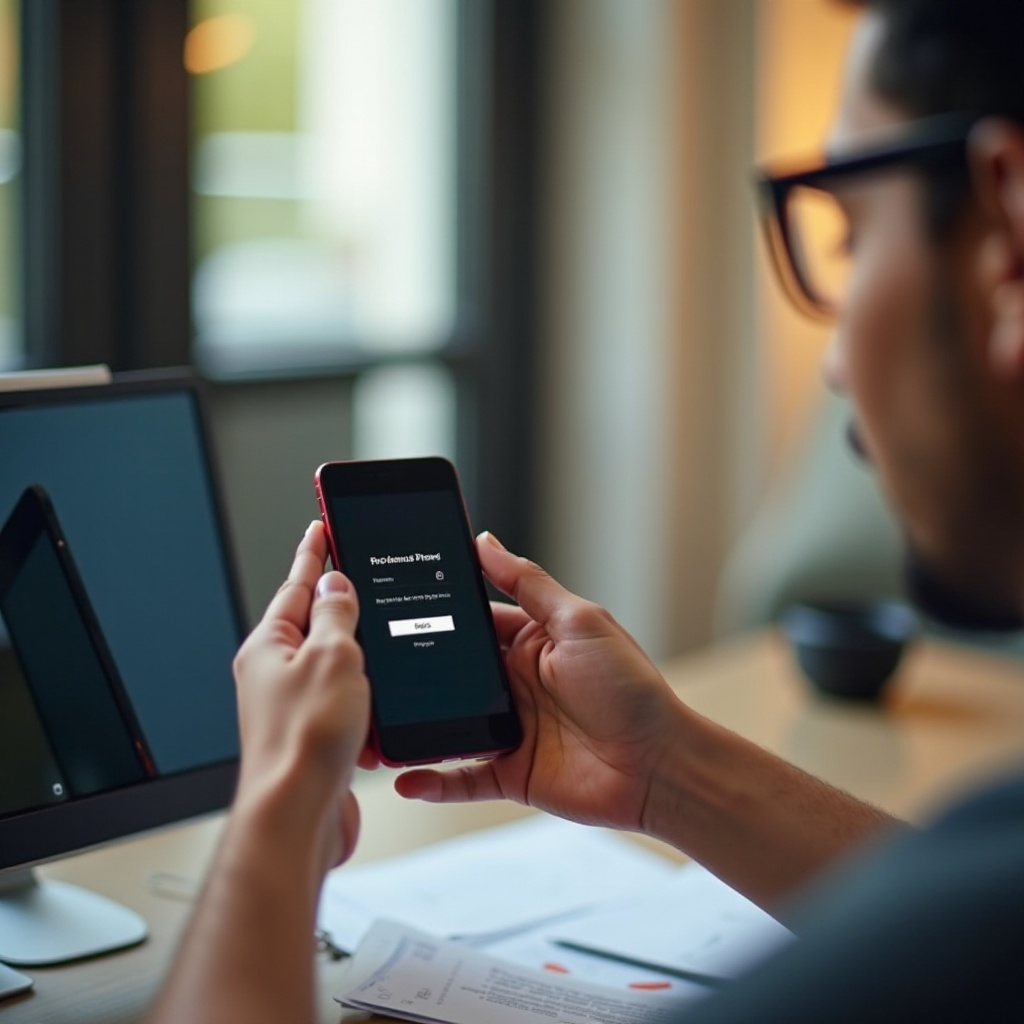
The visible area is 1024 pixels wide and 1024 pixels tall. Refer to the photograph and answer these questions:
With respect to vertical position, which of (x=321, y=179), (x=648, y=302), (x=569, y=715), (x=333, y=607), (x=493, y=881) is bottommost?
(x=493, y=881)

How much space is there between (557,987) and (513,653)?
0.23 m

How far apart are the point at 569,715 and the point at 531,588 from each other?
90mm

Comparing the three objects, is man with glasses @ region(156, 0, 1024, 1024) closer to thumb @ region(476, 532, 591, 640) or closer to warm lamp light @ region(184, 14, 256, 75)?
thumb @ region(476, 532, 591, 640)

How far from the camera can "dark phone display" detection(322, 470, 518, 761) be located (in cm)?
94

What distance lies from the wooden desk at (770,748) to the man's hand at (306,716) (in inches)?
10.9

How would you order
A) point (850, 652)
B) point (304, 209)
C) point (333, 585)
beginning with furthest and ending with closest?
point (304, 209) → point (850, 652) → point (333, 585)

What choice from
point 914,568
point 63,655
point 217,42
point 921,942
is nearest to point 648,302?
point 217,42

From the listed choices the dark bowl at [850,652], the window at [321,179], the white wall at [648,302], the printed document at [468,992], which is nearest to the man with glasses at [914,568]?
the printed document at [468,992]

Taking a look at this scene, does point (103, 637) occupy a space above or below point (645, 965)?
above

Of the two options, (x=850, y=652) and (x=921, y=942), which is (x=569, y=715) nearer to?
(x=921, y=942)

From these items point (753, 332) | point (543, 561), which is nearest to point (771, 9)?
point (753, 332)

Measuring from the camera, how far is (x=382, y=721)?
93 cm

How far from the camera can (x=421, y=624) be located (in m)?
0.96

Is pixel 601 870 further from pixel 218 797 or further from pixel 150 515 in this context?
pixel 150 515
